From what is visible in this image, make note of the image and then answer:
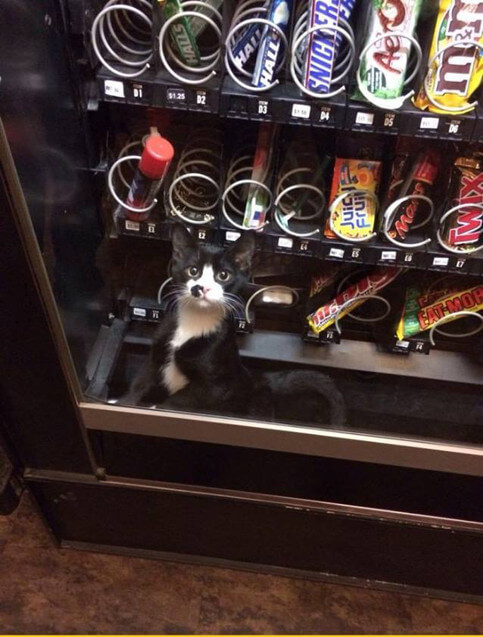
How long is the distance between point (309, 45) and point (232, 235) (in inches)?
14.6

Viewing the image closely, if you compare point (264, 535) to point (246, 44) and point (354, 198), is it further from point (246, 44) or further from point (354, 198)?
point (246, 44)

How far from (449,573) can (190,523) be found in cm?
61

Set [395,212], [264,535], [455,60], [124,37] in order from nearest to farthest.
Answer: [455,60] < [124,37] < [395,212] < [264,535]

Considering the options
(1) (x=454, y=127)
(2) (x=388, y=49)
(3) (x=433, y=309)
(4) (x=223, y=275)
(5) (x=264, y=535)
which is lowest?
(5) (x=264, y=535)

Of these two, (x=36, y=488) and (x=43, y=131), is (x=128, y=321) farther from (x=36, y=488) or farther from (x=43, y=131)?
(x=43, y=131)

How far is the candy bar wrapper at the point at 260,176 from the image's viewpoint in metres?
1.04

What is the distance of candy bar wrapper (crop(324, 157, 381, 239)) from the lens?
1.03 metres

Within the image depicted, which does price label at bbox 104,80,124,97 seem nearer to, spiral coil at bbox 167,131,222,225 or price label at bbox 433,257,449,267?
spiral coil at bbox 167,131,222,225

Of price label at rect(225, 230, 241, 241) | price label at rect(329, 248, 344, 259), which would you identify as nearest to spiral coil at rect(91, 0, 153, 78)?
price label at rect(225, 230, 241, 241)

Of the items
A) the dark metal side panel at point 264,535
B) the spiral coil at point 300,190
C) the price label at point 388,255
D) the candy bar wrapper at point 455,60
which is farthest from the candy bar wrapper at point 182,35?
the dark metal side panel at point 264,535

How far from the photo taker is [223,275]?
3.71ft

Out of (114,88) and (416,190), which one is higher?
(114,88)

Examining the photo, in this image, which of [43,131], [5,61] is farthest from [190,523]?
[5,61]

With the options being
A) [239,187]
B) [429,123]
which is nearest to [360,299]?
[239,187]
